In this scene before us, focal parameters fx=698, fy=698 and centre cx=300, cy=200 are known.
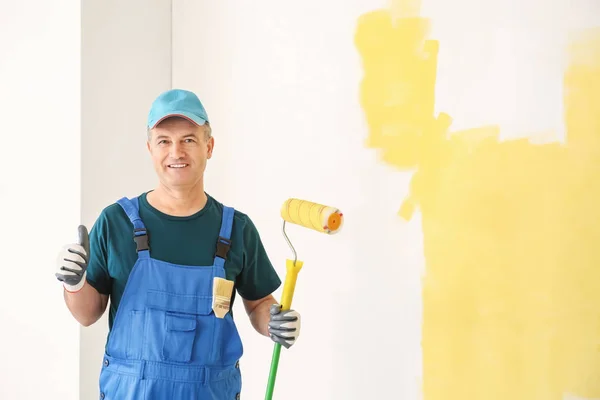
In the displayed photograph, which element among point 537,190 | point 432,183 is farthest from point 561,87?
point 432,183

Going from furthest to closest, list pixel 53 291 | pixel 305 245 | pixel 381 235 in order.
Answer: pixel 53 291 < pixel 305 245 < pixel 381 235

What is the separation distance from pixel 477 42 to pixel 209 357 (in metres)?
1.04

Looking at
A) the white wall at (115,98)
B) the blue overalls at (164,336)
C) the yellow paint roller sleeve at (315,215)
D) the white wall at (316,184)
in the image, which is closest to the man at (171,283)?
the blue overalls at (164,336)

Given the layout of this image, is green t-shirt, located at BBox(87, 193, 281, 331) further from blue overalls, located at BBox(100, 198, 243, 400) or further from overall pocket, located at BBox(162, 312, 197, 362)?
overall pocket, located at BBox(162, 312, 197, 362)

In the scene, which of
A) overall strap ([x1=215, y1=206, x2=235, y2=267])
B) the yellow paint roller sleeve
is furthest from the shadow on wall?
overall strap ([x1=215, y1=206, x2=235, y2=267])

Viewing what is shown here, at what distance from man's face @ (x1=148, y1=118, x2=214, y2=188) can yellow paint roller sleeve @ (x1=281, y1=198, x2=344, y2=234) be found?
0.25m

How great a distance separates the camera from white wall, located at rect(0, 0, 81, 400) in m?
2.49

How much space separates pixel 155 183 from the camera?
2.73 m

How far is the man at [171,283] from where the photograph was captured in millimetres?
1626

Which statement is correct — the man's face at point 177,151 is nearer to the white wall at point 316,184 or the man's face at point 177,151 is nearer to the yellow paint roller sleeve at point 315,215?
the yellow paint roller sleeve at point 315,215

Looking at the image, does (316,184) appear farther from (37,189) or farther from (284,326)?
(37,189)

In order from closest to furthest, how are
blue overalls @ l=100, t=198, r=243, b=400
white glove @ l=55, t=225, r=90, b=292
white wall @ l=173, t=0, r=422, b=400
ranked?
white glove @ l=55, t=225, r=90, b=292 → blue overalls @ l=100, t=198, r=243, b=400 → white wall @ l=173, t=0, r=422, b=400

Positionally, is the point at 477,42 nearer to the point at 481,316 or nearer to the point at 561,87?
the point at 561,87

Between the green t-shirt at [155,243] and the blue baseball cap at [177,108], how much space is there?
21cm
